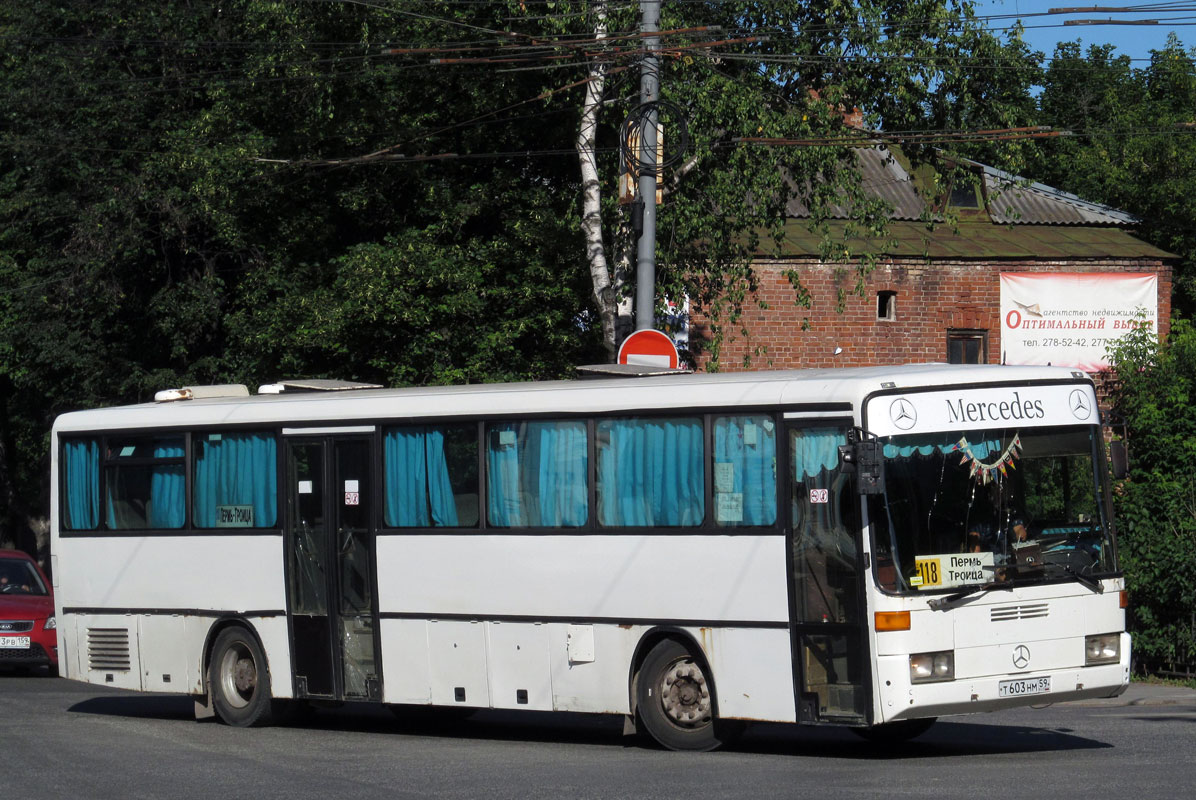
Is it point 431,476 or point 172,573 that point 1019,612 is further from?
point 172,573

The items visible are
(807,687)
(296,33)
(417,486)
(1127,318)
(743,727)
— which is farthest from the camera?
(1127,318)

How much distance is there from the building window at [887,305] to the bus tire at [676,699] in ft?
78.5

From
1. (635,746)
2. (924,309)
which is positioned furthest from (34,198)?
(635,746)

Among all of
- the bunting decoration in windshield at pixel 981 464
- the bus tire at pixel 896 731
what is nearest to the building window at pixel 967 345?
the bus tire at pixel 896 731

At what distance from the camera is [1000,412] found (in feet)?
38.6

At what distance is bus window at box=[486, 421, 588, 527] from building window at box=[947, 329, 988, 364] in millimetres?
24023

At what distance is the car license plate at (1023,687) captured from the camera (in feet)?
A: 36.8

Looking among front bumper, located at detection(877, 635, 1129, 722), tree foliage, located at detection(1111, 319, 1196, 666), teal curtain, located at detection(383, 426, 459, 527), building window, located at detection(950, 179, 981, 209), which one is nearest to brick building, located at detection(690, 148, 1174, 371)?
building window, located at detection(950, 179, 981, 209)

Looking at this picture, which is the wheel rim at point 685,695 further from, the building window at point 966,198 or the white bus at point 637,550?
the building window at point 966,198

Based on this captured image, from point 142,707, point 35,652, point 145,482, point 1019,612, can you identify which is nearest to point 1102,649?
point 1019,612

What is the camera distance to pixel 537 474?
1330cm

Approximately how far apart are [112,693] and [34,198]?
12650 mm

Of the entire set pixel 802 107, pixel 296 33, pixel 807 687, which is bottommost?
pixel 807 687

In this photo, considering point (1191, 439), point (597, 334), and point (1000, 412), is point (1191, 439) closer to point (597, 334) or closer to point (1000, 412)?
point (597, 334)
